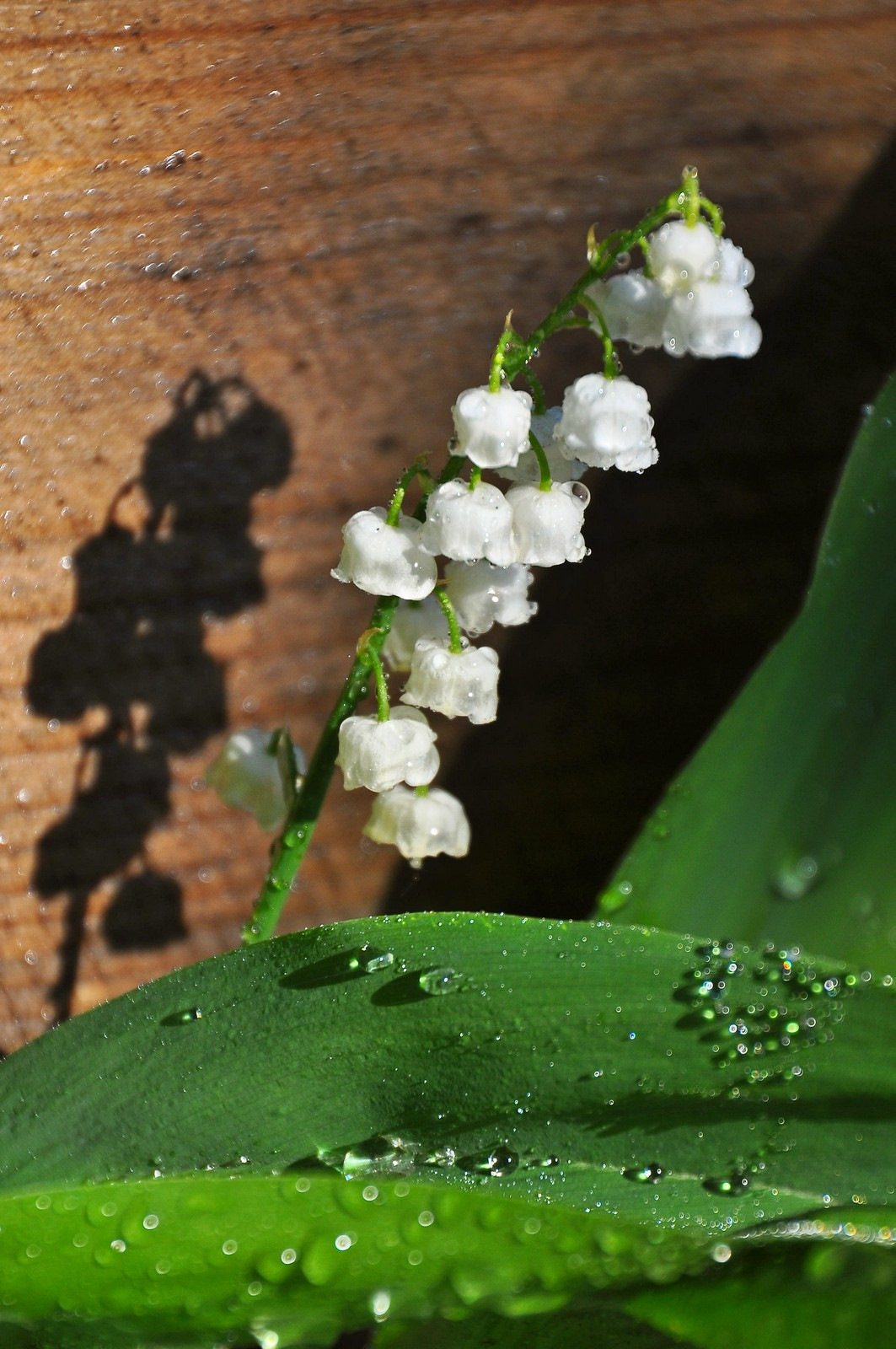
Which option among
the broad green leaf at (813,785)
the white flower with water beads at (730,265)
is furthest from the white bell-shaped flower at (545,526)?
the broad green leaf at (813,785)

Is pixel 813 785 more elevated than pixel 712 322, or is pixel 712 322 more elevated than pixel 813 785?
pixel 712 322

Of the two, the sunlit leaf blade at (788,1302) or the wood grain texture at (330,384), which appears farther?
the wood grain texture at (330,384)

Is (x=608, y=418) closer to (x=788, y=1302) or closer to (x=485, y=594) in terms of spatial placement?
(x=485, y=594)

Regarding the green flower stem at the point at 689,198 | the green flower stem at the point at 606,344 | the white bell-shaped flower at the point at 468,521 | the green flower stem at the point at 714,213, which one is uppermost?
the green flower stem at the point at 689,198

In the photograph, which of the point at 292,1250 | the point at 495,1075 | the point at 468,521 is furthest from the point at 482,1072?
the point at 468,521

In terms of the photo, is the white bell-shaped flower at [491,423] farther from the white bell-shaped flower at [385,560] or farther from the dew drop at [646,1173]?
the dew drop at [646,1173]

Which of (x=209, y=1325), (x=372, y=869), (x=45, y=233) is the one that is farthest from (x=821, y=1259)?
(x=45, y=233)

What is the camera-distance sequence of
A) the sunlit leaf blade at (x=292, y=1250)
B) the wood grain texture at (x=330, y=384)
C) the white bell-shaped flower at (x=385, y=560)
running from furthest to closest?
the wood grain texture at (x=330, y=384) < the white bell-shaped flower at (x=385, y=560) < the sunlit leaf blade at (x=292, y=1250)
